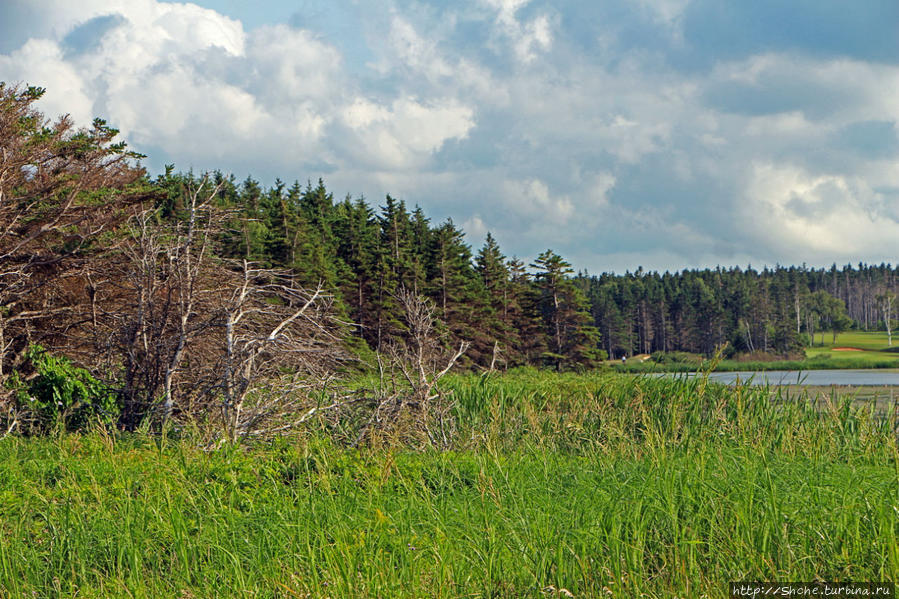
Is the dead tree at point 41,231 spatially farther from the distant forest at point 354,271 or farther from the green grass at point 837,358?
the green grass at point 837,358

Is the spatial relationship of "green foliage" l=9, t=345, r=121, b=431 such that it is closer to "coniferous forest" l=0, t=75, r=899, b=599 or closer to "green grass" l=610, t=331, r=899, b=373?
"coniferous forest" l=0, t=75, r=899, b=599

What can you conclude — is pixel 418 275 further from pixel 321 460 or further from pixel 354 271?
pixel 321 460

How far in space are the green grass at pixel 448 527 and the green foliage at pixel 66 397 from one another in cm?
357

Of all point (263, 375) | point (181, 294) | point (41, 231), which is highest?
point (41, 231)

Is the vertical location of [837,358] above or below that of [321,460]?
below

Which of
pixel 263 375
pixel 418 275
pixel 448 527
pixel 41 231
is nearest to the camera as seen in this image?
pixel 448 527

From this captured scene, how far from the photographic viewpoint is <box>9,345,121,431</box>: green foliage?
33.7ft

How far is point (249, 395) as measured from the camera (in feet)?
33.2

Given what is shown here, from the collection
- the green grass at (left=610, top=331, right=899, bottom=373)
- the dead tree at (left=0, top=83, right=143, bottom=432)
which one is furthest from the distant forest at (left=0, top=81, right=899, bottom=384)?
the green grass at (left=610, top=331, right=899, bottom=373)

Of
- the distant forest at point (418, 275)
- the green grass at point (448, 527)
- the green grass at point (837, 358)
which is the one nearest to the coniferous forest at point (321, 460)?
the green grass at point (448, 527)

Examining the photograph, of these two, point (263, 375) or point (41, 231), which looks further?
point (41, 231)

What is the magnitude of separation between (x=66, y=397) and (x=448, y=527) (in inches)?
304

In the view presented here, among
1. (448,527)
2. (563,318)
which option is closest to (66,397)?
(448,527)

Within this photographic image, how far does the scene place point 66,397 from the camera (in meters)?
10.3
